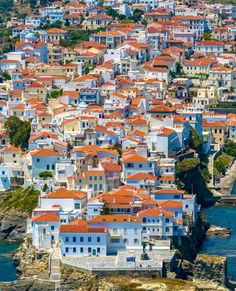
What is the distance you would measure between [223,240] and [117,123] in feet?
34.9

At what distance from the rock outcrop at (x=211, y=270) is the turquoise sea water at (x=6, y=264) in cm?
665

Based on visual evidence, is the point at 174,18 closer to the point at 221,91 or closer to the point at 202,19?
the point at 202,19

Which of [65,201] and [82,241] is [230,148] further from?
[82,241]

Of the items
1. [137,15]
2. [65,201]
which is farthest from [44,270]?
[137,15]

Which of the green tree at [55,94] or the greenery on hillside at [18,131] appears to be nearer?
the greenery on hillside at [18,131]

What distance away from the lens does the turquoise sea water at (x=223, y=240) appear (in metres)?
50.0

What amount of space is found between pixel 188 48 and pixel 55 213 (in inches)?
1459

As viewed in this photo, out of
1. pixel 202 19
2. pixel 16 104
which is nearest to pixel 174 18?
pixel 202 19

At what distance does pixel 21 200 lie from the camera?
54406 millimetres

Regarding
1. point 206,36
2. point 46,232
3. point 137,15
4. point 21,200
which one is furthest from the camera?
point 137,15

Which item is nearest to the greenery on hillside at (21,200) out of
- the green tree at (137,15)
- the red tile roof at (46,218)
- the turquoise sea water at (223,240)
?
the red tile roof at (46,218)

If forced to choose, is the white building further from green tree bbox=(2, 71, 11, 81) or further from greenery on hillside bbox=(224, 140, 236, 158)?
green tree bbox=(2, 71, 11, 81)

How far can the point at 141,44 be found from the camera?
81875mm

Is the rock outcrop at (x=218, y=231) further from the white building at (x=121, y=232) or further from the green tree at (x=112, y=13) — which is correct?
the green tree at (x=112, y=13)
